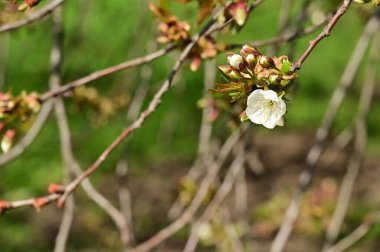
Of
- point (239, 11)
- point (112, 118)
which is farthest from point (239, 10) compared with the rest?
point (112, 118)

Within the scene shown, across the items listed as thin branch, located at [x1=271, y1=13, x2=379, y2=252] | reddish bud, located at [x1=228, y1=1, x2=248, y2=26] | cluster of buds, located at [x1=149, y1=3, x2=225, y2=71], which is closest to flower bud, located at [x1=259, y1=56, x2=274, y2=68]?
reddish bud, located at [x1=228, y1=1, x2=248, y2=26]

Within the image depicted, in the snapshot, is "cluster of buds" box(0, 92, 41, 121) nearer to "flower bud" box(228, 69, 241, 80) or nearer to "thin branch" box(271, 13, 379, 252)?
"flower bud" box(228, 69, 241, 80)

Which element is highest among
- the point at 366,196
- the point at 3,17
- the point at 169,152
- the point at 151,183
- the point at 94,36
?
the point at 94,36

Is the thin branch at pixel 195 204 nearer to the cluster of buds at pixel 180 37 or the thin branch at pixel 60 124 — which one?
the thin branch at pixel 60 124

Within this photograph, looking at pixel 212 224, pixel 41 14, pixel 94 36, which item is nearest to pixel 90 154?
pixel 94 36

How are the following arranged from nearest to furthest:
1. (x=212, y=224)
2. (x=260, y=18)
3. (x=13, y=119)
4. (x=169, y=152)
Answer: (x=13, y=119) → (x=212, y=224) → (x=169, y=152) → (x=260, y=18)

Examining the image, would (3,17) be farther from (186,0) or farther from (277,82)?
(277,82)

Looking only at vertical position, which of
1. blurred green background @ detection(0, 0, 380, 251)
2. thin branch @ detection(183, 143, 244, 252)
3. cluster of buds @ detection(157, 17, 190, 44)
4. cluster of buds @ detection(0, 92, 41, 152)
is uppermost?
blurred green background @ detection(0, 0, 380, 251)

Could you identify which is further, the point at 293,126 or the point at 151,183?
the point at 293,126
